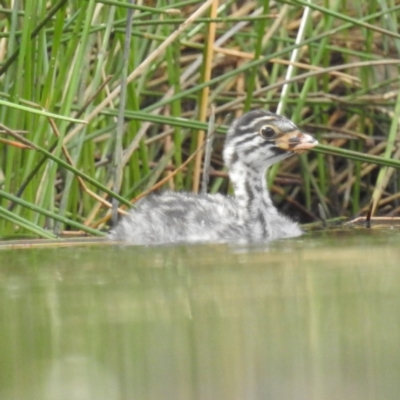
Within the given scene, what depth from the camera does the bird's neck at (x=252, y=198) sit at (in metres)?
5.87

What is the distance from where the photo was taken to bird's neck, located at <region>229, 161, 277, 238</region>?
5870mm

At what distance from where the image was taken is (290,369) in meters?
2.58

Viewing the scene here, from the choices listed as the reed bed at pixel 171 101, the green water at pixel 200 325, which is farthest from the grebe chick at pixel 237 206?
the green water at pixel 200 325

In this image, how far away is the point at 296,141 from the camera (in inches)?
233

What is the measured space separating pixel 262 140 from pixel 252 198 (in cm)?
28

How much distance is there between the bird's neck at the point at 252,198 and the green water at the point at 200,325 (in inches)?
41.4

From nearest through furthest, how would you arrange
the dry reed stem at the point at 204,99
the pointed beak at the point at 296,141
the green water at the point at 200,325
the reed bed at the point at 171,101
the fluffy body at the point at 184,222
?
the green water at the point at 200,325
the reed bed at the point at 171,101
the fluffy body at the point at 184,222
the pointed beak at the point at 296,141
the dry reed stem at the point at 204,99

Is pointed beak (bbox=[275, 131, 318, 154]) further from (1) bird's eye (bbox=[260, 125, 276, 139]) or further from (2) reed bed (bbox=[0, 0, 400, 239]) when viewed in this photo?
(2) reed bed (bbox=[0, 0, 400, 239])

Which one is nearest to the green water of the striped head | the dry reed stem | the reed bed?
the reed bed

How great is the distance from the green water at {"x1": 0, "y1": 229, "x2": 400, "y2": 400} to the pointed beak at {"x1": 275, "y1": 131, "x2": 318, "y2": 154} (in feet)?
3.65

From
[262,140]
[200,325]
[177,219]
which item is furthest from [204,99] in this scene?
[200,325]

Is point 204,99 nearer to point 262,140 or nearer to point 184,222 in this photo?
point 262,140

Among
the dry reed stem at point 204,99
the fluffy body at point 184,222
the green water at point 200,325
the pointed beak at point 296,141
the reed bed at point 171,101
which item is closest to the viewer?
the green water at point 200,325

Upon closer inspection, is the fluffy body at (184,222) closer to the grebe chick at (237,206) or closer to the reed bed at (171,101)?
the grebe chick at (237,206)
